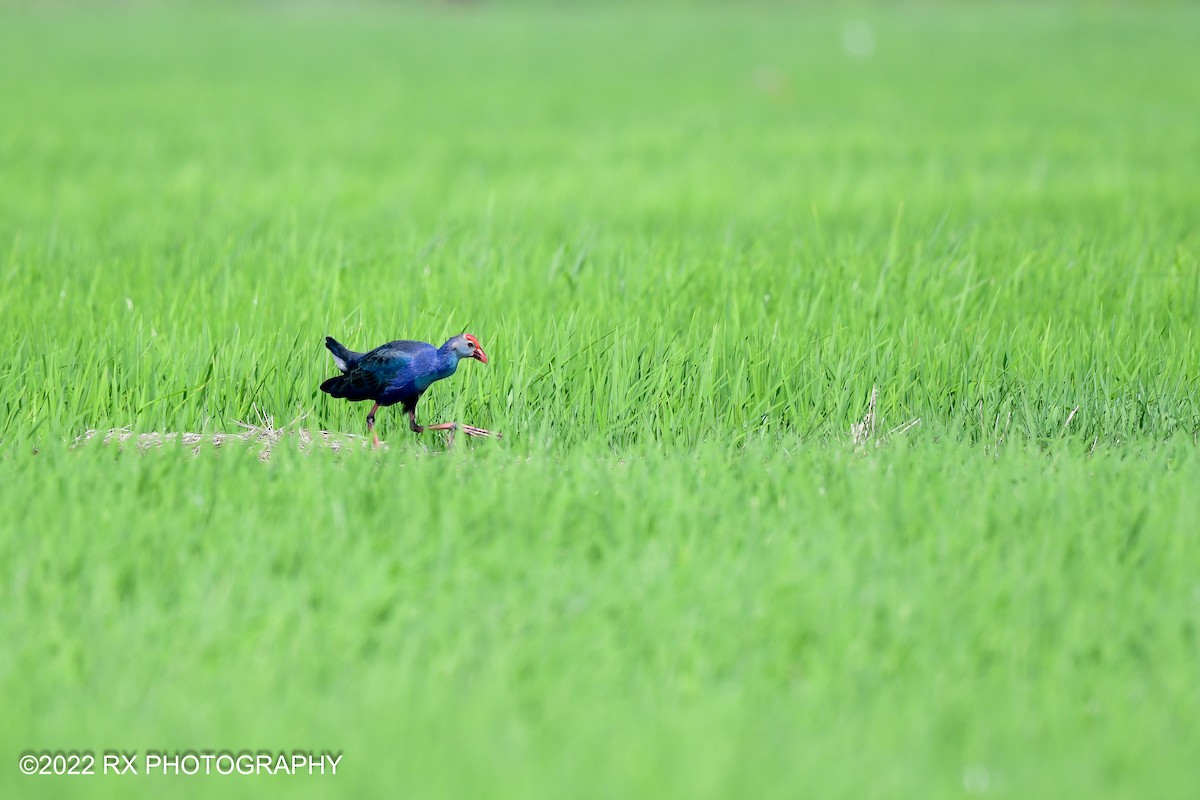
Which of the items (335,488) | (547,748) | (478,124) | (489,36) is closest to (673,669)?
(547,748)

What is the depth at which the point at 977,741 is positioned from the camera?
1.75 metres

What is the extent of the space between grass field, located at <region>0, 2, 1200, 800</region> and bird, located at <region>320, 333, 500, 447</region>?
171 mm

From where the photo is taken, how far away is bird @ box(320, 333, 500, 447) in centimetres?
279

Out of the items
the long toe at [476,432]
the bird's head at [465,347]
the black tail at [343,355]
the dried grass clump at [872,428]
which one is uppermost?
the bird's head at [465,347]

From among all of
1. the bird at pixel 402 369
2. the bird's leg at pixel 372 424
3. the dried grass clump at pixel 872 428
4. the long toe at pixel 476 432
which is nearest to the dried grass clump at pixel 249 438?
the bird's leg at pixel 372 424

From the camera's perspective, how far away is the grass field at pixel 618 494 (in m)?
1.75

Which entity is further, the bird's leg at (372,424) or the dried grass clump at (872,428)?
the dried grass clump at (872,428)

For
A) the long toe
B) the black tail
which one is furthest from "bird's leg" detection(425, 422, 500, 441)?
the black tail

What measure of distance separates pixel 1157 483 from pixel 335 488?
1812mm

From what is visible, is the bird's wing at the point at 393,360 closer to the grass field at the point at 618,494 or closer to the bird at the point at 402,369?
the bird at the point at 402,369

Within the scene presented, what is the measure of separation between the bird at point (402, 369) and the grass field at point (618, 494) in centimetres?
17

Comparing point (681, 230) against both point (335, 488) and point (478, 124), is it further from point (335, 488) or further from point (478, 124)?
point (478, 124)

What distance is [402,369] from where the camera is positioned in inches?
110

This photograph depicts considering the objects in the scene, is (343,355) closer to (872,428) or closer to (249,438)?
(249,438)
